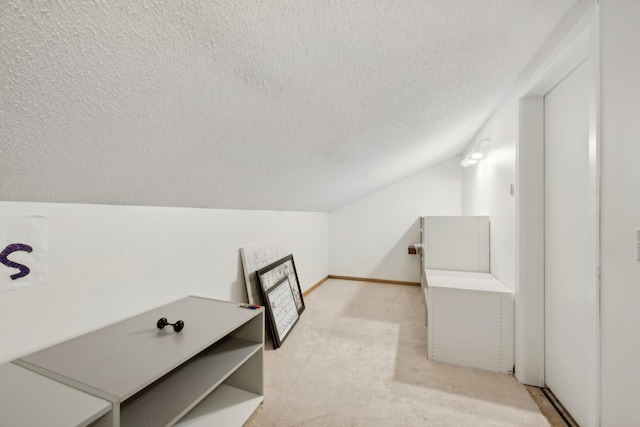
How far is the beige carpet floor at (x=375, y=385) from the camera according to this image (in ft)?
4.98

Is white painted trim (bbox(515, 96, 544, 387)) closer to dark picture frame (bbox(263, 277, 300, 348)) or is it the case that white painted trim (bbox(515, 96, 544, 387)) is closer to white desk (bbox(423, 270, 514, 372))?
white desk (bbox(423, 270, 514, 372))

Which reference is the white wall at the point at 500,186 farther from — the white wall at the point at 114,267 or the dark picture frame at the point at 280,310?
the white wall at the point at 114,267

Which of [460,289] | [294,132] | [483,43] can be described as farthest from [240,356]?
[483,43]

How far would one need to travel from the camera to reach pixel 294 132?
1396mm

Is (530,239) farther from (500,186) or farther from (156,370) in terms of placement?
(156,370)

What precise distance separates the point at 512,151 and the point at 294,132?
1.70 meters

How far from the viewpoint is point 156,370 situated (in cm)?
94

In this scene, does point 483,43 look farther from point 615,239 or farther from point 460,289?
point 460,289

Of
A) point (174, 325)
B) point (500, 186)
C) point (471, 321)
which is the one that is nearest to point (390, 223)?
point (500, 186)

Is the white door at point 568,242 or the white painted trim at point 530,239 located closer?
the white door at point 568,242

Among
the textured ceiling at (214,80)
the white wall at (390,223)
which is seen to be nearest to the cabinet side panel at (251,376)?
the textured ceiling at (214,80)

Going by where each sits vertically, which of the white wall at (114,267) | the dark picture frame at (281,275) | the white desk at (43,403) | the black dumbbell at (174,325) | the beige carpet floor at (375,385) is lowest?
A: the beige carpet floor at (375,385)

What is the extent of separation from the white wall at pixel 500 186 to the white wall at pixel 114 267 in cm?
222

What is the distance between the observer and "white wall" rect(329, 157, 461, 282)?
426cm
